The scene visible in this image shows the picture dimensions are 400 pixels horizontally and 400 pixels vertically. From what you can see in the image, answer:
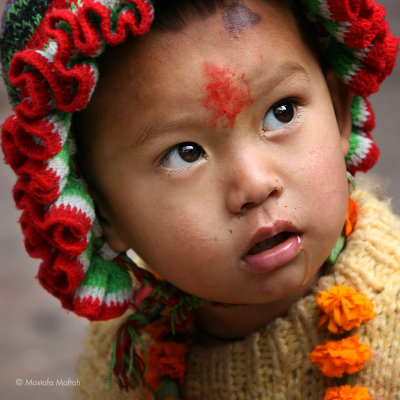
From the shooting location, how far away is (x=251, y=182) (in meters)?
1.07

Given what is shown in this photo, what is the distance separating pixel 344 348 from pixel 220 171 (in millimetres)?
365

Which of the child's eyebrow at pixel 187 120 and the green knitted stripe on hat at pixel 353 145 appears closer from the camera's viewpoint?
the child's eyebrow at pixel 187 120

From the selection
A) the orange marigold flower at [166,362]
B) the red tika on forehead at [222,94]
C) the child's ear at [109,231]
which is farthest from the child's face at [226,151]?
the orange marigold flower at [166,362]

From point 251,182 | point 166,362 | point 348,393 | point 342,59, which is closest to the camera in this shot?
point 251,182

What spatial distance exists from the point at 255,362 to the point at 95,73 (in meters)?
0.59

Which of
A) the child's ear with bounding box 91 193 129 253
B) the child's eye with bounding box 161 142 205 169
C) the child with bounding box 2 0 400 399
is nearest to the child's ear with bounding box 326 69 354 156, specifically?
the child with bounding box 2 0 400 399

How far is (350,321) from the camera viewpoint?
1.19m

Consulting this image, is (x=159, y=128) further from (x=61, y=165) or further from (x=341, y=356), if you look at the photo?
(x=341, y=356)

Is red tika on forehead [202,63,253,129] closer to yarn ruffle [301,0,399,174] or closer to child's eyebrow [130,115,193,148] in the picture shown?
child's eyebrow [130,115,193,148]

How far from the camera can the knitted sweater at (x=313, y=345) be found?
1.20 m

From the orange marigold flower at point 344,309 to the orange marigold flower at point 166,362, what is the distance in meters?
0.31

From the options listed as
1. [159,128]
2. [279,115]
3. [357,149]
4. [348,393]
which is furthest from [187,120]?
[348,393]

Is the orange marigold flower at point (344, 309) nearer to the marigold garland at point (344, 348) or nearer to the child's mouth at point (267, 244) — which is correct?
the marigold garland at point (344, 348)

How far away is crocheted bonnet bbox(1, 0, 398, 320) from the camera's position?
3.49 ft
